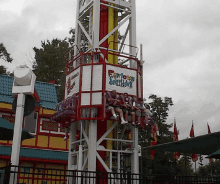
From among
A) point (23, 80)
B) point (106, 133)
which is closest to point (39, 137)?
point (106, 133)

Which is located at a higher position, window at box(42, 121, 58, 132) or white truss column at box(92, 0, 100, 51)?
white truss column at box(92, 0, 100, 51)

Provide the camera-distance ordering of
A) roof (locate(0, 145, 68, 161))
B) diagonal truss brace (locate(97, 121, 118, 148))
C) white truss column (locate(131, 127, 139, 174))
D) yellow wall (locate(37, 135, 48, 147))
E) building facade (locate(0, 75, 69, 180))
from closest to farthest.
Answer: diagonal truss brace (locate(97, 121, 118, 148)) → white truss column (locate(131, 127, 139, 174)) → roof (locate(0, 145, 68, 161)) → building facade (locate(0, 75, 69, 180)) → yellow wall (locate(37, 135, 48, 147))

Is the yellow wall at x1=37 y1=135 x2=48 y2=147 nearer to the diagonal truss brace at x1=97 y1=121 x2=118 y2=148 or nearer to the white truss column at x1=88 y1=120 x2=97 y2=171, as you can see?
the white truss column at x1=88 y1=120 x2=97 y2=171

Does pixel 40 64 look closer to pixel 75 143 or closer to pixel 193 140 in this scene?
pixel 75 143

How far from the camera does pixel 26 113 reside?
333 inches

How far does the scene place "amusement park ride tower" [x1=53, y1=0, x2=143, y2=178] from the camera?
16609mm

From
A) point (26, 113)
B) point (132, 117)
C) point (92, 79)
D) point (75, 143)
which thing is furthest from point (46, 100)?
point (26, 113)

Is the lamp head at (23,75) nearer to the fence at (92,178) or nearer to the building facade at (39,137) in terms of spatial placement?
the fence at (92,178)

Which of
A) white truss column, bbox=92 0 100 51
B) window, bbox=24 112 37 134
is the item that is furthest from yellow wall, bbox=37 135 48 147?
white truss column, bbox=92 0 100 51

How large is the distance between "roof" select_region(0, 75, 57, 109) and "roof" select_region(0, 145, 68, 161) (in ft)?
12.0

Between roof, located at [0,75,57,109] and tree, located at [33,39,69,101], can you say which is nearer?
roof, located at [0,75,57,109]

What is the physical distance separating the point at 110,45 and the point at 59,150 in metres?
10.2

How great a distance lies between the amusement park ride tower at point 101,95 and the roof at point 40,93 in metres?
6.49

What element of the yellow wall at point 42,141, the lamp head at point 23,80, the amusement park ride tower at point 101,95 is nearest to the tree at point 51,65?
the yellow wall at point 42,141
